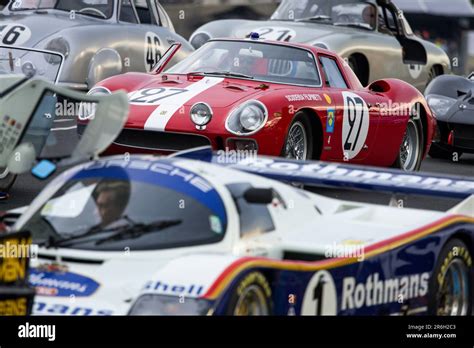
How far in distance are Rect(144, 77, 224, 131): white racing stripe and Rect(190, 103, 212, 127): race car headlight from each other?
124mm

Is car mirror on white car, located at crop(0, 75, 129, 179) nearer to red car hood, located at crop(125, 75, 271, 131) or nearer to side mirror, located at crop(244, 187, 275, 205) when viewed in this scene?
side mirror, located at crop(244, 187, 275, 205)

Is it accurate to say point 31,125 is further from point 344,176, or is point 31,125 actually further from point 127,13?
point 127,13

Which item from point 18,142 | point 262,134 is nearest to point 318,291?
point 18,142

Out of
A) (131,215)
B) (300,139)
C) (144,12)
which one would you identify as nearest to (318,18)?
(144,12)

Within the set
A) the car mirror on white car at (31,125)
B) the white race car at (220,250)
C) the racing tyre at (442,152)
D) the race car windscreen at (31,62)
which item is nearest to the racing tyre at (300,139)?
the race car windscreen at (31,62)

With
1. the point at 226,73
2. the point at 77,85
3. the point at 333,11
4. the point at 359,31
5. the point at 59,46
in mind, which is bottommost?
the point at 77,85

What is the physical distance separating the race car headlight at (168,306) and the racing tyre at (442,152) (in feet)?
32.5

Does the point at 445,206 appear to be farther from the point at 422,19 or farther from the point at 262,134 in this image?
the point at 422,19

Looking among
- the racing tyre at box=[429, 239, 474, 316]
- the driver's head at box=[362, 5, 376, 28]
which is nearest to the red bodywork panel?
the racing tyre at box=[429, 239, 474, 316]

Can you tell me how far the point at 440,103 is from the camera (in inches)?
607

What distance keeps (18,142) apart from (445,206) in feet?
18.4

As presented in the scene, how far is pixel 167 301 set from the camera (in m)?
5.76

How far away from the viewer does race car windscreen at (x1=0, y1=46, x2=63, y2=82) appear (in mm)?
13547

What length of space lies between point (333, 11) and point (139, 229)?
12830 mm
